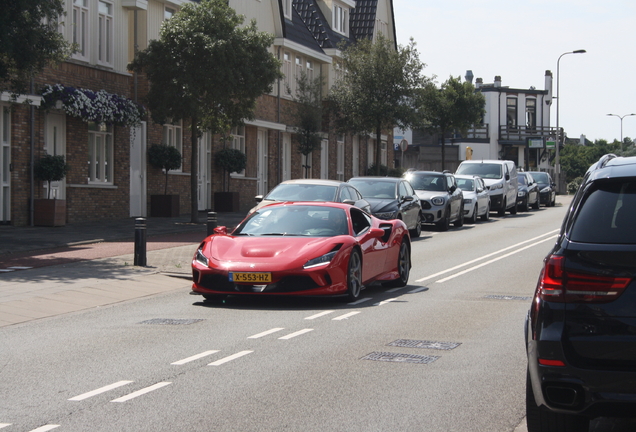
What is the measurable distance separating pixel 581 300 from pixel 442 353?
371 centimetres

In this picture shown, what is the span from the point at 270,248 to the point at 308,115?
2612 centimetres

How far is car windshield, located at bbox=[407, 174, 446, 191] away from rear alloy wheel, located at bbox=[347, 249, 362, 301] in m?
16.5

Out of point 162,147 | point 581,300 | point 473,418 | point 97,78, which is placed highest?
point 97,78

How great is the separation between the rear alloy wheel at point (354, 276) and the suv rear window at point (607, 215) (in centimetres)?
687

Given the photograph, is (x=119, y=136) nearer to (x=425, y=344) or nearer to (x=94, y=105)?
(x=94, y=105)

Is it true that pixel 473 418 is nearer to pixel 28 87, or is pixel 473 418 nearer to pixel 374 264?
→ pixel 374 264

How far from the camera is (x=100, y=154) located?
90.1 ft

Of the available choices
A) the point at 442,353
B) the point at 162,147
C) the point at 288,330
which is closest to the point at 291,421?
the point at 442,353

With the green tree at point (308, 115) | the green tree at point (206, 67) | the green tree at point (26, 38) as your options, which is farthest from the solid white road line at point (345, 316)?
the green tree at point (308, 115)

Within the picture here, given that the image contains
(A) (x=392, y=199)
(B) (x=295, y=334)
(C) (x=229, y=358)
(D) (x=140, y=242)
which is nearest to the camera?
(C) (x=229, y=358)

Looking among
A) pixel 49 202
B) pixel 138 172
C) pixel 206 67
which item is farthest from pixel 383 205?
pixel 138 172

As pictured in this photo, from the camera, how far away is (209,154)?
111ft

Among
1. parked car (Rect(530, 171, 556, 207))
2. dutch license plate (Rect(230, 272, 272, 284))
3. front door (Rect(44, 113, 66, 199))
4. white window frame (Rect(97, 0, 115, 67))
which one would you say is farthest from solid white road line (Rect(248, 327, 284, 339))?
parked car (Rect(530, 171, 556, 207))

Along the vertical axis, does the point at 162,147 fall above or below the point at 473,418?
above
